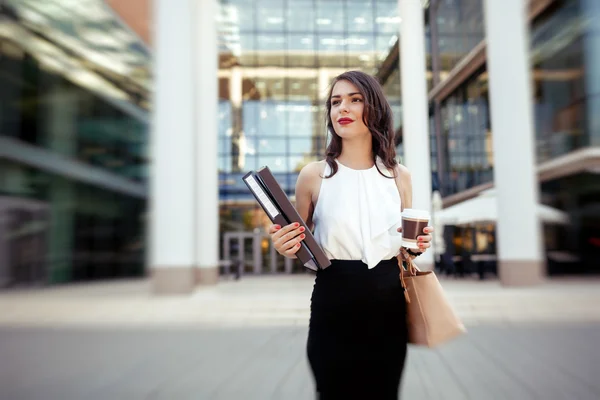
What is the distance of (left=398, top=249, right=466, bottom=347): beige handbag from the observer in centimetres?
208

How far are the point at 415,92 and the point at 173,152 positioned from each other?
24.9 feet

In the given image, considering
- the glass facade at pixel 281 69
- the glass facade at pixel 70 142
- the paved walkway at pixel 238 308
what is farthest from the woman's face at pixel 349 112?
the glass facade at pixel 281 69

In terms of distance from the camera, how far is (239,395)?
4.96 metres

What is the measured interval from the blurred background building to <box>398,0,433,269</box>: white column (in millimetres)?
1690

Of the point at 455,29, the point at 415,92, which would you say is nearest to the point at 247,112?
the point at 455,29

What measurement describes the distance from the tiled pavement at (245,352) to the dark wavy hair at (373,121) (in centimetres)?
328

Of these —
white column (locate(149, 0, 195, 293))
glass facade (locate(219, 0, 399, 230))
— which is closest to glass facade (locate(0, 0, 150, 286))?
glass facade (locate(219, 0, 399, 230))

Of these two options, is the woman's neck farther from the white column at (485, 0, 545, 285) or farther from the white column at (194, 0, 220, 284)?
the white column at (194, 0, 220, 284)

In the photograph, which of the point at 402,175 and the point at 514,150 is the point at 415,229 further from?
the point at 514,150

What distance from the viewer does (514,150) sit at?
1500 centimetres

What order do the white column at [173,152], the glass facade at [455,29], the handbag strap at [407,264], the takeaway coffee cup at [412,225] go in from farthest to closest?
the glass facade at [455,29] < the white column at [173,152] < the handbag strap at [407,264] < the takeaway coffee cup at [412,225]

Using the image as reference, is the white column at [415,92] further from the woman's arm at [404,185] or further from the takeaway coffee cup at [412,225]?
the takeaway coffee cup at [412,225]

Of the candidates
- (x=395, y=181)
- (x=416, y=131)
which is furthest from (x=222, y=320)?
(x=416, y=131)

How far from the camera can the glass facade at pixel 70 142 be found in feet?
60.8
